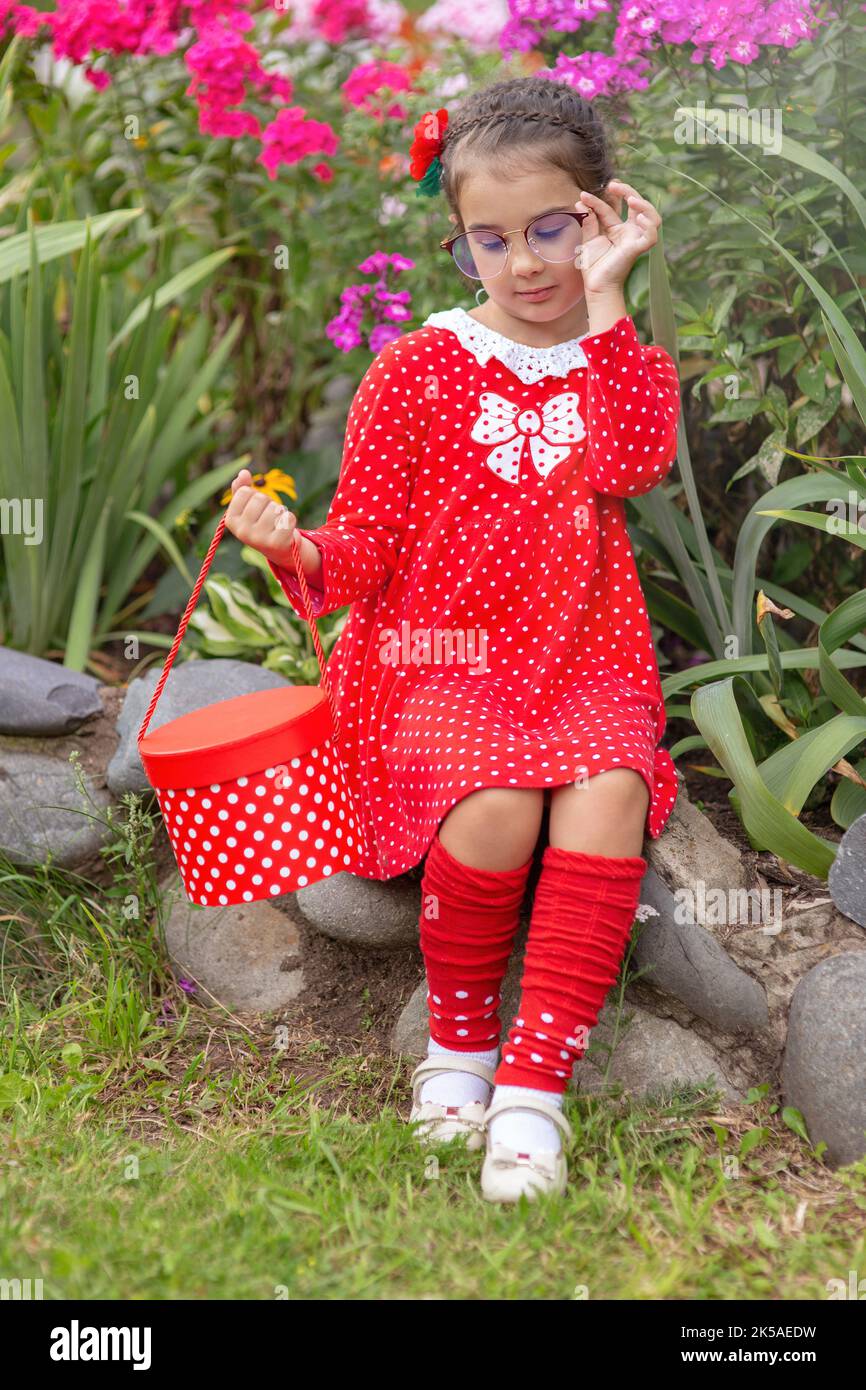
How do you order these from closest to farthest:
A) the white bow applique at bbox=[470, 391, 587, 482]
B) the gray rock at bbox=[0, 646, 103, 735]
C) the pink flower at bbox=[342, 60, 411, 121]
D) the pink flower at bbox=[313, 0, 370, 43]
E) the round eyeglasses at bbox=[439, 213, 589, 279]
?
the round eyeglasses at bbox=[439, 213, 589, 279]
the white bow applique at bbox=[470, 391, 587, 482]
the gray rock at bbox=[0, 646, 103, 735]
the pink flower at bbox=[342, 60, 411, 121]
the pink flower at bbox=[313, 0, 370, 43]

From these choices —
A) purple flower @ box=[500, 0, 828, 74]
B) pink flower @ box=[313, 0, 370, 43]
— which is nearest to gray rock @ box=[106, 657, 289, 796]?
purple flower @ box=[500, 0, 828, 74]

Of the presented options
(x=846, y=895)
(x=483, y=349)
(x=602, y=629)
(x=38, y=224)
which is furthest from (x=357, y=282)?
(x=846, y=895)

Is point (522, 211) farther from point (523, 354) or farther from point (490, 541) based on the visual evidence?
point (490, 541)

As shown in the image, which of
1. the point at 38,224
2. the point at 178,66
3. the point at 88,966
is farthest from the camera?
the point at 178,66

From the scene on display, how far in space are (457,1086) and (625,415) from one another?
0.98m

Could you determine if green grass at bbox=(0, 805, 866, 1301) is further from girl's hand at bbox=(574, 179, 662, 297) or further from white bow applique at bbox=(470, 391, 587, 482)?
girl's hand at bbox=(574, 179, 662, 297)

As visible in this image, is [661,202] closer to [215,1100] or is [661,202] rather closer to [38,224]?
[38,224]

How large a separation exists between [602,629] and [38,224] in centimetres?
189

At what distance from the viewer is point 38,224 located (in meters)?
3.10

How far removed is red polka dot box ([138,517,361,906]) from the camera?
1.75 m

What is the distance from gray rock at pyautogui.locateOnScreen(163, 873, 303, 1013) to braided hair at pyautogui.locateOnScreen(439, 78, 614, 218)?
120cm

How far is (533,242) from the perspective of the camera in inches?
73.7

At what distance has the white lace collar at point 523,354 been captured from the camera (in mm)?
2004

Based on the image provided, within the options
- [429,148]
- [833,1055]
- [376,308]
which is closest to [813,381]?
[429,148]
